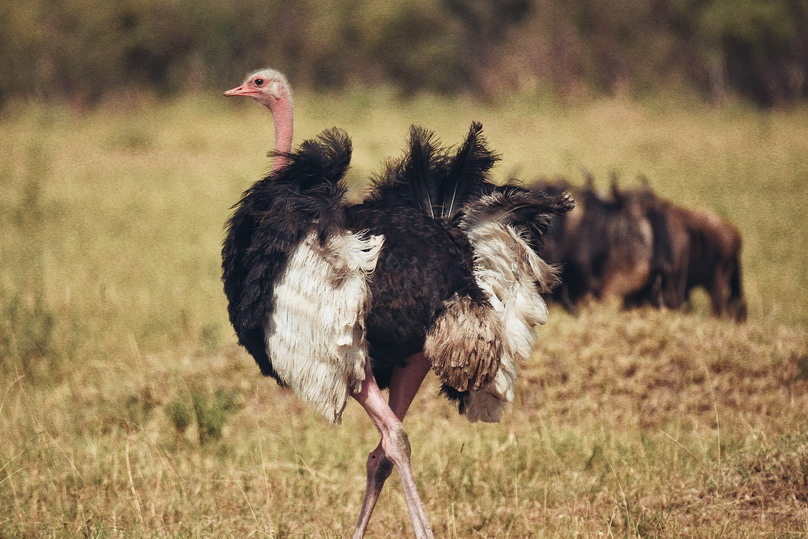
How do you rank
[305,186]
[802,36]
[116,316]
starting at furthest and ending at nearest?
[802,36], [116,316], [305,186]

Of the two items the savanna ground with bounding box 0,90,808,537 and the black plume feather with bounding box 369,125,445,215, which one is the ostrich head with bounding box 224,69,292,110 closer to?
the black plume feather with bounding box 369,125,445,215

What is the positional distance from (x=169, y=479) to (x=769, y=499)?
100 inches

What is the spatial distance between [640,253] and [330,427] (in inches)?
126

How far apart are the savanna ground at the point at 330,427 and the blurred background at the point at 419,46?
8847 mm

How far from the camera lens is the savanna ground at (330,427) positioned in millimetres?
4125

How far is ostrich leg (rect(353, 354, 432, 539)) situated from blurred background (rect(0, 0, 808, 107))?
15346 mm

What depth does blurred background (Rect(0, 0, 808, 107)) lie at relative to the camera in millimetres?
18422

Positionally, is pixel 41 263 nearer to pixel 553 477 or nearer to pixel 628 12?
pixel 553 477

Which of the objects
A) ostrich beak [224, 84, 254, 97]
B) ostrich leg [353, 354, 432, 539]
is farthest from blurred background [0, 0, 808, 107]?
ostrich leg [353, 354, 432, 539]

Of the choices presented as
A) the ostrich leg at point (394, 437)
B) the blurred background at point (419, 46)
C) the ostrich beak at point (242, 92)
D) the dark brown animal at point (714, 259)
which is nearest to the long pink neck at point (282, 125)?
the ostrich beak at point (242, 92)

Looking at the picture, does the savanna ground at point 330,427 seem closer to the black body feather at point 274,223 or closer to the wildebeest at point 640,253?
the wildebeest at point 640,253

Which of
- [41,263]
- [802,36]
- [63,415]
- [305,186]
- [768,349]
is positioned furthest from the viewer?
[802,36]

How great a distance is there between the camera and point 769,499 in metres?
4.10

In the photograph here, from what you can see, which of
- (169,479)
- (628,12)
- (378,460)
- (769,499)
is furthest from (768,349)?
(628,12)
